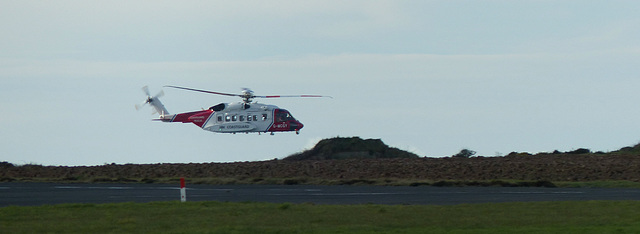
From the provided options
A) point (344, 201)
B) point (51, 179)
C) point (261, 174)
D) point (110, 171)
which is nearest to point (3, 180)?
point (51, 179)

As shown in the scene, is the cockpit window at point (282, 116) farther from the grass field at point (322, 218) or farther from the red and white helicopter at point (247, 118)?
the grass field at point (322, 218)

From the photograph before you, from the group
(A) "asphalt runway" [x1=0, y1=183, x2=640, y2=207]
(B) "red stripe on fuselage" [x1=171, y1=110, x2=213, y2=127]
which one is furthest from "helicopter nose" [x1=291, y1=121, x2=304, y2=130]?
(A) "asphalt runway" [x1=0, y1=183, x2=640, y2=207]

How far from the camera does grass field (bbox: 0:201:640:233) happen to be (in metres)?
15.9

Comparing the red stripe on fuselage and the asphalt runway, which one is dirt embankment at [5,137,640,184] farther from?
the red stripe on fuselage

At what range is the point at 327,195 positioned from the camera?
25516 mm

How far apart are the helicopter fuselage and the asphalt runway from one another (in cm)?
2173

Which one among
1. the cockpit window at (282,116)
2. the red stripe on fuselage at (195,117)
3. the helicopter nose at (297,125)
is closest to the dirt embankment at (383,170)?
the cockpit window at (282,116)

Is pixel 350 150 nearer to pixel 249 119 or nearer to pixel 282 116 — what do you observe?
pixel 282 116

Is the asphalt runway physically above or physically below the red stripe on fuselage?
below

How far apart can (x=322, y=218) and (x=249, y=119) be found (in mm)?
34769

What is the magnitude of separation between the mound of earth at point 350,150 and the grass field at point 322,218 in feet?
111

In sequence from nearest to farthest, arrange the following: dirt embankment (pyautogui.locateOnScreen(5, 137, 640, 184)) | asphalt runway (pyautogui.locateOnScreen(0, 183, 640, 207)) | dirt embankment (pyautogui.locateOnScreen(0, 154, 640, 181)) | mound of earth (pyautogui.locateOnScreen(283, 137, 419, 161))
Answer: asphalt runway (pyautogui.locateOnScreen(0, 183, 640, 207)), dirt embankment (pyautogui.locateOnScreen(5, 137, 640, 184)), dirt embankment (pyautogui.locateOnScreen(0, 154, 640, 181)), mound of earth (pyautogui.locateOnScreen(283, 137, 419, 161))

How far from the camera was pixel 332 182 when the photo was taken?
110 ft

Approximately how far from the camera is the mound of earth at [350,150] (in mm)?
54500
